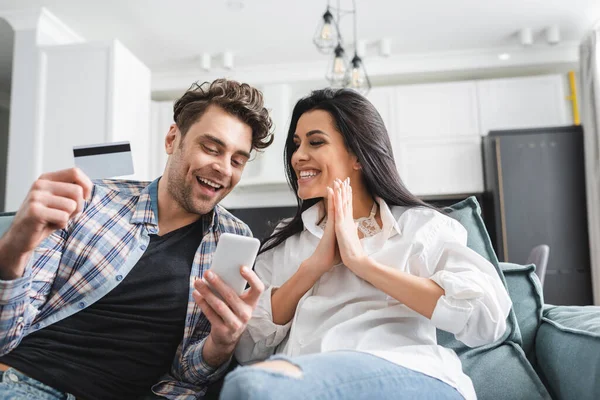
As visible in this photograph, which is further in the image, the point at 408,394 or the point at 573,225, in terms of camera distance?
the point at 573,225

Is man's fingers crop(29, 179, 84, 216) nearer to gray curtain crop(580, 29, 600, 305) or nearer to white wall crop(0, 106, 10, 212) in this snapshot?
gray curtain crop(580, 29, 600, 305)

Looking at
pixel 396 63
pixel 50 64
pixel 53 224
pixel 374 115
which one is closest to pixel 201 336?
pixel 53 224

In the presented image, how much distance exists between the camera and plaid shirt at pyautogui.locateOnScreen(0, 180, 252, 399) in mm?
1154

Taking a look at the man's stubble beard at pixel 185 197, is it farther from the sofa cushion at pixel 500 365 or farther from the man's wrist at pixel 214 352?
the sofa cushion at pixel 500 365

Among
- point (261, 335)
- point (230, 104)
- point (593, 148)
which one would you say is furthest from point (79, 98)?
point (593, 148)

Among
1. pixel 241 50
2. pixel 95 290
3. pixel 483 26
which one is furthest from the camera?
pixel 241 50

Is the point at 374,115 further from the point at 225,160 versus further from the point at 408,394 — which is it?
the point at 408,394

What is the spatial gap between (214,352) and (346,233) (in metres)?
0.41

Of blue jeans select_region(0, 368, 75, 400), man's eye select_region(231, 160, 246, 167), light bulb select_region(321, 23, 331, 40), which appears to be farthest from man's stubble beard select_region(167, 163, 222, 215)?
light bulb select_region(321, 23, 331, 40)

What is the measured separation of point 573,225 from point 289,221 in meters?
3.73

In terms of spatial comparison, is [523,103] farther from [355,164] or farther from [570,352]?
[570,352]

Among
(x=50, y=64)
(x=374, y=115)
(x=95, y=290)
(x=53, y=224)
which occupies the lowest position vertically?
(x=95, y=290)

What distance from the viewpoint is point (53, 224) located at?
0.91 metres

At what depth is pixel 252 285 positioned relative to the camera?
988 millimetres
